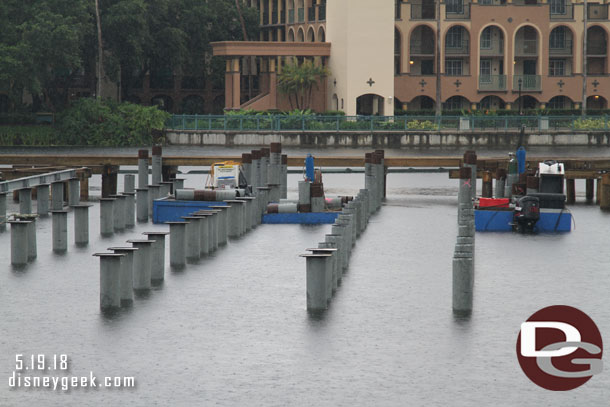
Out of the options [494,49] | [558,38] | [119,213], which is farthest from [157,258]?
[558,38]

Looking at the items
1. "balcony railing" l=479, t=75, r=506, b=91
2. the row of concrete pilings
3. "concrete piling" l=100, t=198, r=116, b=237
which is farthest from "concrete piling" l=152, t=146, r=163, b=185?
"balcony railing" l=479, t=75, r=506, b=91

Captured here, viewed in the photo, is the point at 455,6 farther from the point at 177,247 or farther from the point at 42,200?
the point at 177,247

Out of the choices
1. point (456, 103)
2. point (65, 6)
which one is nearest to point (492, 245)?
point (65, 6)

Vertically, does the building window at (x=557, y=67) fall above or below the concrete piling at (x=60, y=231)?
above

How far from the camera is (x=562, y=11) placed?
3693 inches

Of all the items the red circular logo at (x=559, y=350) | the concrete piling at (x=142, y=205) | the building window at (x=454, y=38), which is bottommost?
the red circular logo at (x=559, y=350)

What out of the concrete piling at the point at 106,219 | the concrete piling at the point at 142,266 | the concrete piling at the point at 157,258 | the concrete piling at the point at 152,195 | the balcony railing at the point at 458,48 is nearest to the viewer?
the concrete piling at the point at 142,266

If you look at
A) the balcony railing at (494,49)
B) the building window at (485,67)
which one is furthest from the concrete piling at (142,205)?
the building window at (485,67)

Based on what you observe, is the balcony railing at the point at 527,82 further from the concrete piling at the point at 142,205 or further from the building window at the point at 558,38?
the concrete piling at the point at 142,205

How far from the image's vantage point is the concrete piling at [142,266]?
67.3 ft

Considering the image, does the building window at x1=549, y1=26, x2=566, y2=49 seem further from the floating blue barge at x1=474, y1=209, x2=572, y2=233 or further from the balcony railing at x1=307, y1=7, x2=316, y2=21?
the floating blue barge at x1=474, y1=209, x2=572, y2=233

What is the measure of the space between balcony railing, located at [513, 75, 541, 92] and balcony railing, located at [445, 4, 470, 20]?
5.96 meters

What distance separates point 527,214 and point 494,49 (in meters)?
65.7

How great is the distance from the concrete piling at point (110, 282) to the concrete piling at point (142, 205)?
1359 cm
